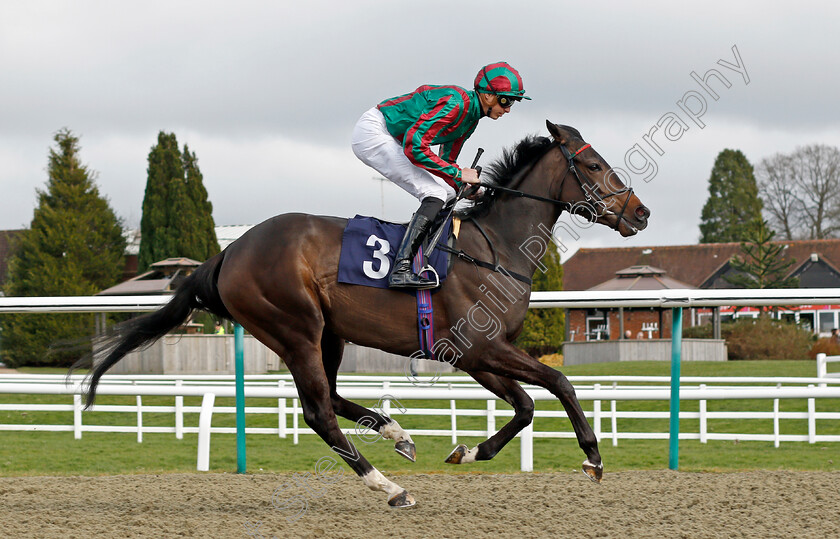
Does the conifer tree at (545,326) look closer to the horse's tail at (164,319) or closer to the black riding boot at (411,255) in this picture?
the horse's tail at (164,319)

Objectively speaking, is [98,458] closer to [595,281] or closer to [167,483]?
[167,483]

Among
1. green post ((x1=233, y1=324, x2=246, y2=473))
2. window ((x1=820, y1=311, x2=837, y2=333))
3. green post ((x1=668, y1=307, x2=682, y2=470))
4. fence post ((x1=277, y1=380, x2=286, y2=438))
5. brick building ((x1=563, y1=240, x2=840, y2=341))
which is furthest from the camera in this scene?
window ((x1=820, y1=311, x2=837, y2=333))

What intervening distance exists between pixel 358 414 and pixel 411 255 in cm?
95

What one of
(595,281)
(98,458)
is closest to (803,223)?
(595,281)

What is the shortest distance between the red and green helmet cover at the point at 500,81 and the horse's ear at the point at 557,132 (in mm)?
215

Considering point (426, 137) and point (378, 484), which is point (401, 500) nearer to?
point (378, 484)

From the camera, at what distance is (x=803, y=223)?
45156 millimetres

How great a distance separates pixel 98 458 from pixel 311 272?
18.5 ft

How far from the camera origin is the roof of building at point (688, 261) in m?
40.0

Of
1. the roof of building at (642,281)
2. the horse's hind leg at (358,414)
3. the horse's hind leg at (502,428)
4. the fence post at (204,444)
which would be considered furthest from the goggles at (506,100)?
the roof of building at (642,281)

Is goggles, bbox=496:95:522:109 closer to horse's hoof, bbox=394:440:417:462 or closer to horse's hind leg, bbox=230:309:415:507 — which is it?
horse's hind leg, bbox=230:309:415:507

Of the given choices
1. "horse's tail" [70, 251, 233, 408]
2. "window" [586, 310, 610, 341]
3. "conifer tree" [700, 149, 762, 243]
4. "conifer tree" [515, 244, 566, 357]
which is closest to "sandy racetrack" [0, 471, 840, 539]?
"horse's tail" [70, 251, 233, 408]

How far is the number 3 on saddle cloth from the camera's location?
432cm

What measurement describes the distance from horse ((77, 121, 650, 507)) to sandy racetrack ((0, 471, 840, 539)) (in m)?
0.30
